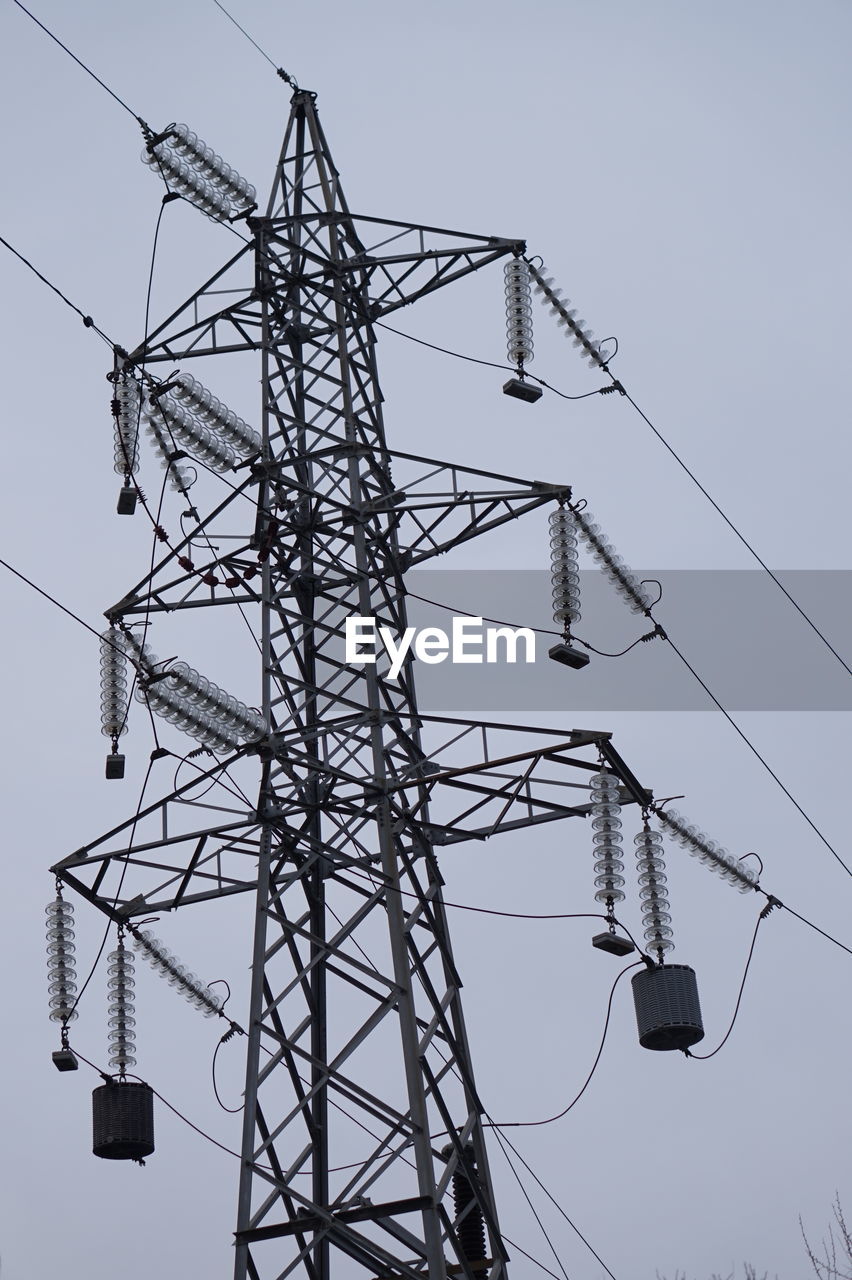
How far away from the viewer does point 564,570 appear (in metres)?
19.5

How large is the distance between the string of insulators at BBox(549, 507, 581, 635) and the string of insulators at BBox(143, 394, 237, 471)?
160 inches

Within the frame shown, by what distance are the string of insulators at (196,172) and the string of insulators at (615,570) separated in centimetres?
516

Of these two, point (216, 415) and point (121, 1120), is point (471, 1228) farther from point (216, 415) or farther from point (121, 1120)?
point (216, 415)

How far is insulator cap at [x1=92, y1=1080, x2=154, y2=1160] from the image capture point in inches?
764

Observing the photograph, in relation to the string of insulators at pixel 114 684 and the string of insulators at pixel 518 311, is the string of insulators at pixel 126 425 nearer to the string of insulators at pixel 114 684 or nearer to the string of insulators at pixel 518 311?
the string of insulators at pixel 114 684

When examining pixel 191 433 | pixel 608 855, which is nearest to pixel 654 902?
pixel 608 855

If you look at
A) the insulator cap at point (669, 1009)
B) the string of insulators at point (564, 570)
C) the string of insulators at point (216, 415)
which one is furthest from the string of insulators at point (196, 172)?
the insulator cap at point (669, 1009)

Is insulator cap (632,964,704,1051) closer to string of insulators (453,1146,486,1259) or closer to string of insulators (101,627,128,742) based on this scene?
string of insulators (453,1146,486,1259)

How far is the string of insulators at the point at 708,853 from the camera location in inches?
811

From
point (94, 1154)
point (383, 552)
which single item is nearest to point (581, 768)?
point (383, 552)

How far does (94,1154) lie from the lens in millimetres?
19516

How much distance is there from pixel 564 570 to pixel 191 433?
462cm

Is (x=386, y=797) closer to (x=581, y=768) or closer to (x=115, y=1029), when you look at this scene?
(x=581, y=768)

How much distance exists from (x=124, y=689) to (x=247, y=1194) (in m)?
5.25
